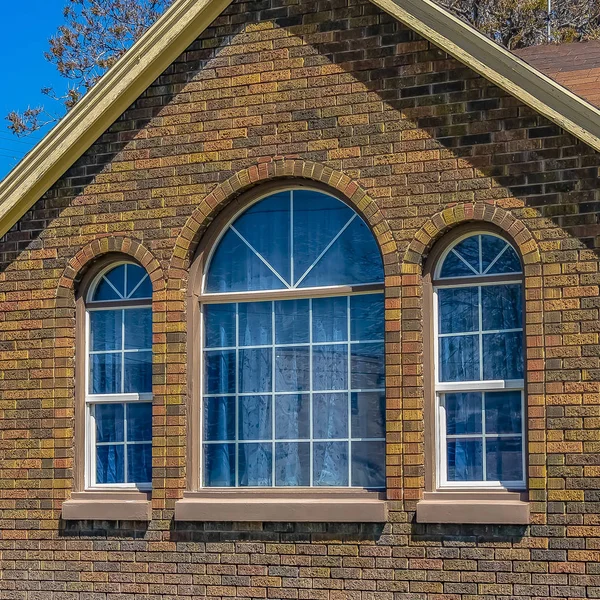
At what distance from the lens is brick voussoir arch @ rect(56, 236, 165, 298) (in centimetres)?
1122

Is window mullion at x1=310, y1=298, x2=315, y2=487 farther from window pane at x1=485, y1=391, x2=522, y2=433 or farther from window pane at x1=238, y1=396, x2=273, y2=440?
window pane at x1=485, y1=391, x2=522, y2=433

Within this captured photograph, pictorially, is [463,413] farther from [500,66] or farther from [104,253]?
[104,253]

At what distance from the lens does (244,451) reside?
10906mm

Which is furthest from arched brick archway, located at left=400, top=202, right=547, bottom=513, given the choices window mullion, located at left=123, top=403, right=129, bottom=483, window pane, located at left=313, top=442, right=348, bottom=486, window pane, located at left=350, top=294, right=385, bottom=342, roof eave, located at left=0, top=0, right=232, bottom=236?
roof eave, located at left=0, top=0, right=232, bottom=236

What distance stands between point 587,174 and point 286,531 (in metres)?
3.84

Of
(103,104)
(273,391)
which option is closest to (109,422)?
(273,391)

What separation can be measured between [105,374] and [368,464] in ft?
8.96

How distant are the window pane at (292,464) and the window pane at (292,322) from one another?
915mm

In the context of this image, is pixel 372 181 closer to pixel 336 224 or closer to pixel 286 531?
pixel 336 224

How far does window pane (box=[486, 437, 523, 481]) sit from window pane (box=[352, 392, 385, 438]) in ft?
3.07

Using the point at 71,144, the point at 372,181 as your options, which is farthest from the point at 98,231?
the point at 372,181

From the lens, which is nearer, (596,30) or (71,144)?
(71,144)

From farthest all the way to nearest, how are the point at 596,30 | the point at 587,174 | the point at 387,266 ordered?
the point at 596,30
the point at 387,266
the point at 587,174

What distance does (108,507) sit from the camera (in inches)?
436
